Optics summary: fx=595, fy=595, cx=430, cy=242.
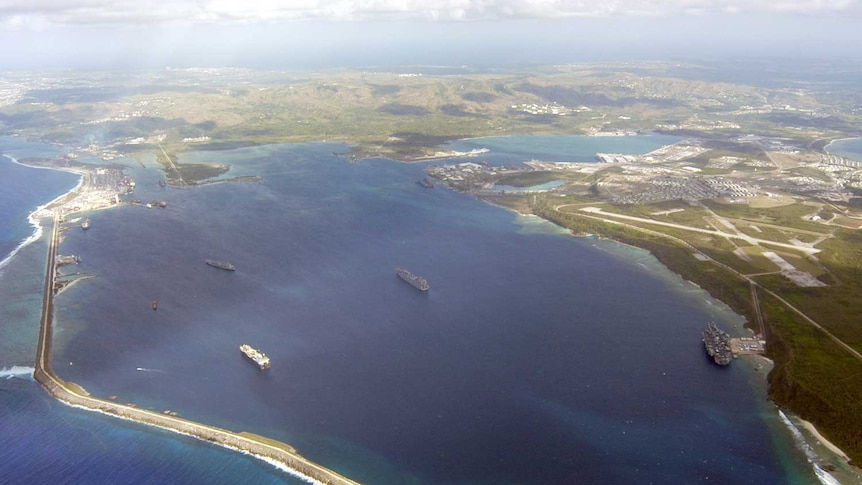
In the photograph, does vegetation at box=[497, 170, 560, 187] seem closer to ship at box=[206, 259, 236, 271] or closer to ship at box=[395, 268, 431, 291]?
ship at box=[395, 268, 431, 291]

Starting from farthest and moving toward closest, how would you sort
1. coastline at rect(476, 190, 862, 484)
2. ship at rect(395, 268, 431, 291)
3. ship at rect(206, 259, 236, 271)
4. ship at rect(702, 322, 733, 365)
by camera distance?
1. ship at rect(206, 259, 236, 271)
2. ship at rect(395, 268, 431, 291)
3. ship at rect(702, 322, 733, 365)
4. coastline at rect(476, 190, 862, 484)

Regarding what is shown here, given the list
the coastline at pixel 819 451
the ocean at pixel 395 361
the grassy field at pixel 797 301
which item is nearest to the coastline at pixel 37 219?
the ocean at pixel 395 361

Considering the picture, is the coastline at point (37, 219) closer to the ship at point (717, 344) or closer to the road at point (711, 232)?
the road at point (711, 232)

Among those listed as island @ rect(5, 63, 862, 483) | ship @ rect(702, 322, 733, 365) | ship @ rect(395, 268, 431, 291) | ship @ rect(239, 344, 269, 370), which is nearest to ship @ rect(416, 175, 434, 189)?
island @ rect(5, 63, 862, 483)

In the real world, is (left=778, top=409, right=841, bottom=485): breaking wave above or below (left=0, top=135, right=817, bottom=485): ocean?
below

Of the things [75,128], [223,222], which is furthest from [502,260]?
[75,128]

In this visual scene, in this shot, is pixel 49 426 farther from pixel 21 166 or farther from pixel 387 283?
pixel 21 166

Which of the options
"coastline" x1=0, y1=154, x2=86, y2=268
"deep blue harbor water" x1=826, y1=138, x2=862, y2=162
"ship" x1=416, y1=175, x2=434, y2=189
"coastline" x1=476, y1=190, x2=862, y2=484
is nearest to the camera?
"coastline" x1=476, y1=190, x2=862, y2=484

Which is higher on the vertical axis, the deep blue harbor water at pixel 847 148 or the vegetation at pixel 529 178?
the deep blue harbor water at pixel 847 148
